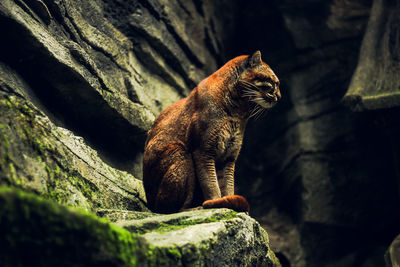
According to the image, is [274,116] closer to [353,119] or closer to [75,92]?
[353,119]

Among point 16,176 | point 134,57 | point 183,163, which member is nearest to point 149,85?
point 134,57

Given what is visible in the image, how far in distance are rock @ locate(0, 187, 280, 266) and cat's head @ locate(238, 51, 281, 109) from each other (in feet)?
4.67

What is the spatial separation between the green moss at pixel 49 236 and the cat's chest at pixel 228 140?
191 centimetres

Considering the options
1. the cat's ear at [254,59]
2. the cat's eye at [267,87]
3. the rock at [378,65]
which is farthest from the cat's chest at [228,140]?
the rock at [378,65]

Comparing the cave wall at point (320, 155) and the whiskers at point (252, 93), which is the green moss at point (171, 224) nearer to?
the whiskers at point (252, 93)

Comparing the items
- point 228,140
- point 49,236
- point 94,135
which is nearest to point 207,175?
point 228,140

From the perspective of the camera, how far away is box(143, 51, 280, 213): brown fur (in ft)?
12.7

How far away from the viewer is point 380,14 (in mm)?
6879

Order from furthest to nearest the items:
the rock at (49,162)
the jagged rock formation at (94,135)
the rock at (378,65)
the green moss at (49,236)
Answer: the rock at (378,65), the rock at (49,162), the jagged rock formation at (94,135), the green moss at (49,236)

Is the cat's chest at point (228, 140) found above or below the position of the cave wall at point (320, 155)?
above

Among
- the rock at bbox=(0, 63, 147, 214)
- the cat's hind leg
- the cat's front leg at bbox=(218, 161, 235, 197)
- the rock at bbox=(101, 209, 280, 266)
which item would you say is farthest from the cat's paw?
the rock at bbox=(0, 63, 147, 214)

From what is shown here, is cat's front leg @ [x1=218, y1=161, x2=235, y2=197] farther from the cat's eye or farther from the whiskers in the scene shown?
the cat's eye

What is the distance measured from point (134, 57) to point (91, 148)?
195 cm

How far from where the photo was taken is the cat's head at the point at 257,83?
417cm
